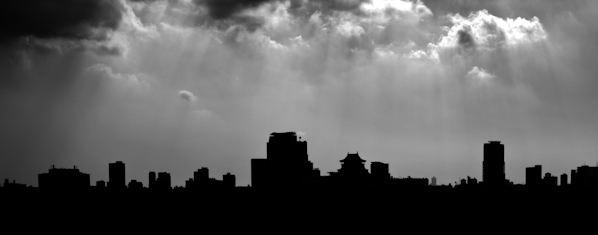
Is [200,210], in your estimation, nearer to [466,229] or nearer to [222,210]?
[222,210]

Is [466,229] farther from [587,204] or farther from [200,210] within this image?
[200,210]

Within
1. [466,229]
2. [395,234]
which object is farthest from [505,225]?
[395,234]

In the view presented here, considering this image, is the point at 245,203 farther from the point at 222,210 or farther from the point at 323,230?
the point at 323,230

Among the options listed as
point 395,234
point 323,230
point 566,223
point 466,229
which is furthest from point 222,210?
point 566,223

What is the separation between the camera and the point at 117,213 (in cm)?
18450

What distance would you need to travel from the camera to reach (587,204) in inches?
7672

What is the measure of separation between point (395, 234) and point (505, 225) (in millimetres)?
29574

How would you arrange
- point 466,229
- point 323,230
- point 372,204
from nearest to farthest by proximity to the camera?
point 323,230 → point 466,229 → point 372,204

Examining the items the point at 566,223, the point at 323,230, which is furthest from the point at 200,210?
the point at 566,223

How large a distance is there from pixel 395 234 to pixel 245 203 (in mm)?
45112

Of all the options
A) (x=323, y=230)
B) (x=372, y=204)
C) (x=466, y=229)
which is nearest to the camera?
(x=323, y=230)

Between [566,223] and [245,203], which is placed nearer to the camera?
[566,223]

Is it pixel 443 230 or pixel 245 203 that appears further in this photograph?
pixel 245 203

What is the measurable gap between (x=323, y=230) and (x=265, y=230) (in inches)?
561
